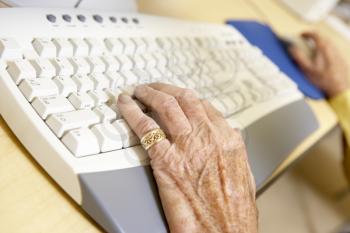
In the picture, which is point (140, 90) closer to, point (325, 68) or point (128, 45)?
point (128, 45)

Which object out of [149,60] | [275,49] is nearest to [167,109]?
[149,60]

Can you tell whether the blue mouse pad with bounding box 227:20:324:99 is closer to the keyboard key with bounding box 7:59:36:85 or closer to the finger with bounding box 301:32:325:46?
the finger with bounding box 301:32:325:46

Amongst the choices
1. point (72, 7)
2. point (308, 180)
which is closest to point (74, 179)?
point (72, 7)

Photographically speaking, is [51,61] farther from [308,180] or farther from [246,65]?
[308,180]

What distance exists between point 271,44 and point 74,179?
68 centimetres

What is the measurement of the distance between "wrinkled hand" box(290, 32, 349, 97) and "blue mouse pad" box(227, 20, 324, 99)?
0.02m

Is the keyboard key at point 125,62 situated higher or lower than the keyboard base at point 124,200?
higher

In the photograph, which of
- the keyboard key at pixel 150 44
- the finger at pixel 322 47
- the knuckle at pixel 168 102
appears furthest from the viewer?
the finger at pixel 322 47

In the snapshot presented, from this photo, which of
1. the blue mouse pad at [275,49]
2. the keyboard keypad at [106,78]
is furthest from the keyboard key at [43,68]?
the blue mouse pad at [275,49]

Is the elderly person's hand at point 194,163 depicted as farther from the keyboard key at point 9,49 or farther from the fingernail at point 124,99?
the keyboard key at point 9,49

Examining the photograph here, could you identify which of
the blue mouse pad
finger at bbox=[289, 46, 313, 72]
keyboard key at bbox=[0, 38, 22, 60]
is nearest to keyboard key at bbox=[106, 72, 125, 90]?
keyboard key at bbox=[0, 38, 22, 60]

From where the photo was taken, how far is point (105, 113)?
1.36ft

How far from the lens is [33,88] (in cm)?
38

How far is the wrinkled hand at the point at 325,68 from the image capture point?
94 centimetres
